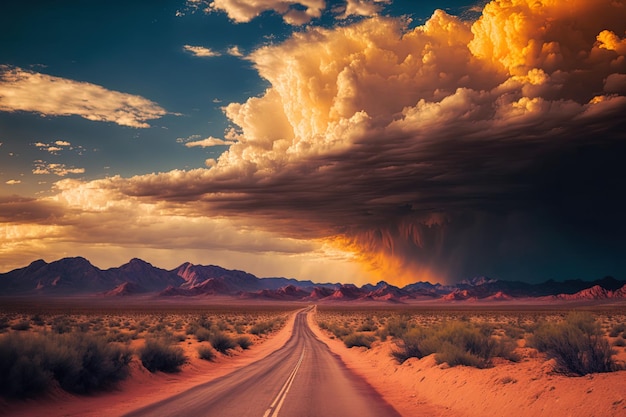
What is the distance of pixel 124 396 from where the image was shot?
1603 centimetres

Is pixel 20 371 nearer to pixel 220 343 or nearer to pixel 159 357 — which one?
pixel 159 357

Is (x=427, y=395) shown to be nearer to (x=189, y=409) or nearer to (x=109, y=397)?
(x=189, y=409)

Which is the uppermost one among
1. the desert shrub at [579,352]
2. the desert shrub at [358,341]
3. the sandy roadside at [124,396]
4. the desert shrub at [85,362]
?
the desert shrub at [579,352]

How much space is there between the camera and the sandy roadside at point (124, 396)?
1295 cm

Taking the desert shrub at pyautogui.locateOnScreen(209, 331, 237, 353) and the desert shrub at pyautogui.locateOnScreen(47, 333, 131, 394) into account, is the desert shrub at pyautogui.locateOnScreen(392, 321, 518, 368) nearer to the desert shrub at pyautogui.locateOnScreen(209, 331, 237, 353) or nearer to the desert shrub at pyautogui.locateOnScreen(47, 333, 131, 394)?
the desert shrub at pyautogui.locateOnScreen(47, 333, 131, 394)

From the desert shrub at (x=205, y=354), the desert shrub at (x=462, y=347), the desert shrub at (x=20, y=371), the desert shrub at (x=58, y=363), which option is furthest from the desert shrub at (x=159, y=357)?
the desert shrub at (x=462, y=347)

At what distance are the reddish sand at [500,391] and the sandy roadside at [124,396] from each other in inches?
303

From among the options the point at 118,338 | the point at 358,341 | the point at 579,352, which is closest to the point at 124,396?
the point at 579,352

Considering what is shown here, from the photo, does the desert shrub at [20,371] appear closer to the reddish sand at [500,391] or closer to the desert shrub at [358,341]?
the reddish sand at [500,391]

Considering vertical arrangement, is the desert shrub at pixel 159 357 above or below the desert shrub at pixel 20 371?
below

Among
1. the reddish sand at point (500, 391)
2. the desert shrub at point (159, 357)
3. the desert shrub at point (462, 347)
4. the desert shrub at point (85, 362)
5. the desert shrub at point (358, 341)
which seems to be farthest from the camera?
the desert shrub at point (358, 341)

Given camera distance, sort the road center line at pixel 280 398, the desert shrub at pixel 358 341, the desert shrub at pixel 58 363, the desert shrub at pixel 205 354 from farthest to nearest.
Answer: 1. the desert shrub at pixel 358 341
2. the desert shrub at pixel 205 354
3. the desert shrub at pixel 58 363
4. the road center line at pixel 280 398

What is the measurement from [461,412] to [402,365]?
31.1 ft

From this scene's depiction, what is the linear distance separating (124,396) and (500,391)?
12.1 m
